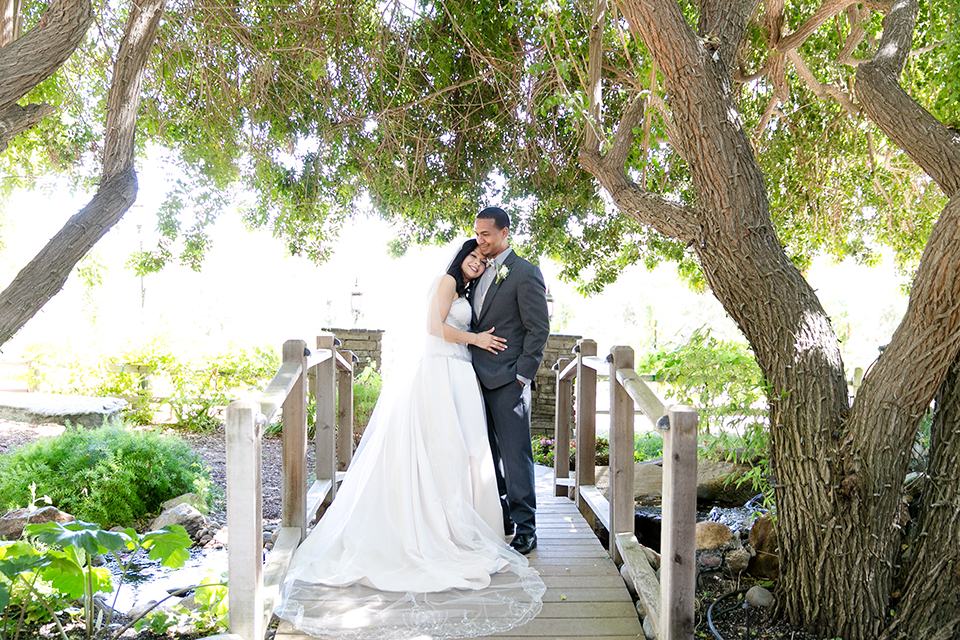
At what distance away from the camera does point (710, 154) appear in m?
3.13

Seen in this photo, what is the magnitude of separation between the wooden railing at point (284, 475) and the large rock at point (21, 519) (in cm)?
157

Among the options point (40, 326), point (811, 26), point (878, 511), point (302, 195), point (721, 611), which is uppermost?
point (811, 26)

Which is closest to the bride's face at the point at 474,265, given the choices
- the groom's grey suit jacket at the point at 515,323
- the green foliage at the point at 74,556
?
the groom's grey suit jacket at the point at 515,323

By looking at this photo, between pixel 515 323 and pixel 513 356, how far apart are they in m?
0.18

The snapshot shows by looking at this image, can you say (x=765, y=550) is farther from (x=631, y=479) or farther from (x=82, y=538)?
(x=82, y=538)

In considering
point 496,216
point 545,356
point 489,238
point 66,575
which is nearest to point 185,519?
point 66,575

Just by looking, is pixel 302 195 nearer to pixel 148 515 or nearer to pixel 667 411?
pixel 148 515

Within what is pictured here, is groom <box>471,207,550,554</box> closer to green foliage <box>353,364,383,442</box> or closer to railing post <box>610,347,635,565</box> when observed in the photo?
railing post <box>610,347,635,565</box>

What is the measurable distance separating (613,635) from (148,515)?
3.77 m

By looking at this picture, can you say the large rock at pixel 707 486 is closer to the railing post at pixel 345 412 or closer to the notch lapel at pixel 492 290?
the railing post at pixel 345 412

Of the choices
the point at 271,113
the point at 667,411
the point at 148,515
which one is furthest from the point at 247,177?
the point at 667,411

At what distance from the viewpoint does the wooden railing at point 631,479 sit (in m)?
2.56

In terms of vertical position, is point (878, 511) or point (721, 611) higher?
point (878, 511)

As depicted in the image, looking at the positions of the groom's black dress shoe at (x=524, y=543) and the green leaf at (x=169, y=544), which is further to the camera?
the groom's black dress shoe at (x=524, y=543)
